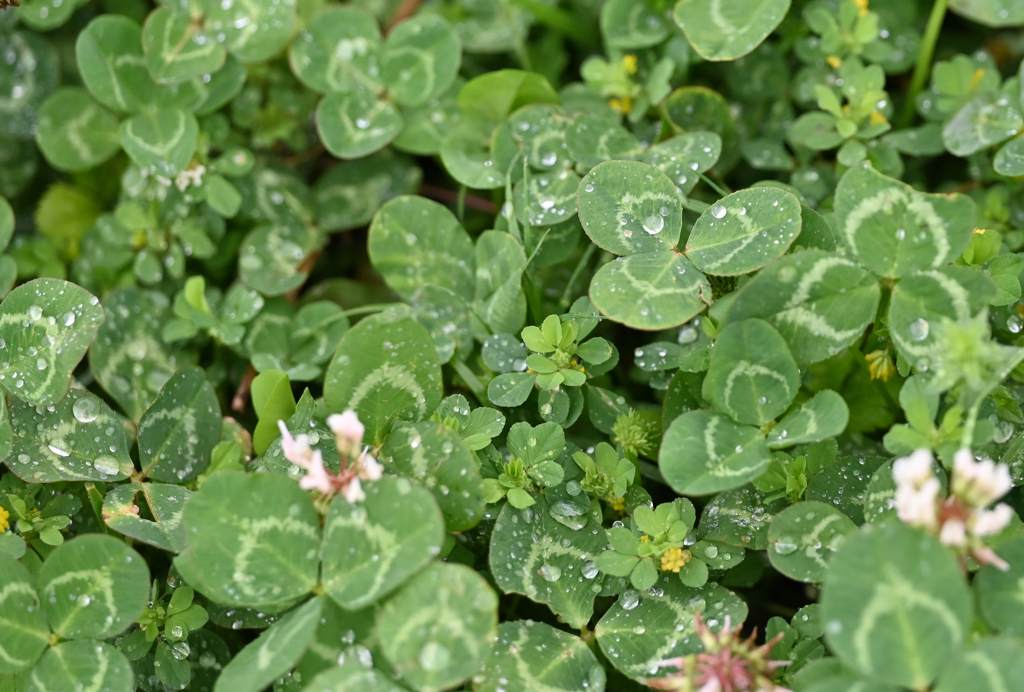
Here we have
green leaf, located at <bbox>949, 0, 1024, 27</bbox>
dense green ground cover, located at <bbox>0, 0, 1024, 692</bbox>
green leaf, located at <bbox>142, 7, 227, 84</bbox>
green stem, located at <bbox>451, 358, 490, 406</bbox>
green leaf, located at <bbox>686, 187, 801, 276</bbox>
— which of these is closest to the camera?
dense green ground cover, located at <bbox>0, 0, 1024, 692</bbox>

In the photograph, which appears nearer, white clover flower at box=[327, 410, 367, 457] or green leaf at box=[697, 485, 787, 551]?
white clover flower at box=[327, 410, 367, 457]

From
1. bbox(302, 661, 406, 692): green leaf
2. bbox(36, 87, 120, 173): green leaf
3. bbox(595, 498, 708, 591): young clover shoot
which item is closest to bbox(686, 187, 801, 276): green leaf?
bbox(595, 498, 708, 591): young clover shoot

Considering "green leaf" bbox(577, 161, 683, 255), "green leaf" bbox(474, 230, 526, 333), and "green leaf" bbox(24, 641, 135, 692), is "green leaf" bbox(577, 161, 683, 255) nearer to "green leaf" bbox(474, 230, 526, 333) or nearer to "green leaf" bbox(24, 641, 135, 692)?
"green leaf" bbox(474, 230, 526, 333)

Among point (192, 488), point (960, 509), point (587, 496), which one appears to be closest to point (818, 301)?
point (960, 509)

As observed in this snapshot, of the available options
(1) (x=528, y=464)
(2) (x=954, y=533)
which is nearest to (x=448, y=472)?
(1) (x=528, y=464)

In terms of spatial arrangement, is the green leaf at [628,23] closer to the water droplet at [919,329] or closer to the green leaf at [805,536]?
the water droplet at [919,329]

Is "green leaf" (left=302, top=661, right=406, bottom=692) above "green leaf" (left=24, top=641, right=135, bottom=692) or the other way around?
above

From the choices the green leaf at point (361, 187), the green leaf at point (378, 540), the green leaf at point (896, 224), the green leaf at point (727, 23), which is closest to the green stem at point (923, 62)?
the green leaf at point (727, 23)

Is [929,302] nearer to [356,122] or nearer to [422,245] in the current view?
[422,245]
